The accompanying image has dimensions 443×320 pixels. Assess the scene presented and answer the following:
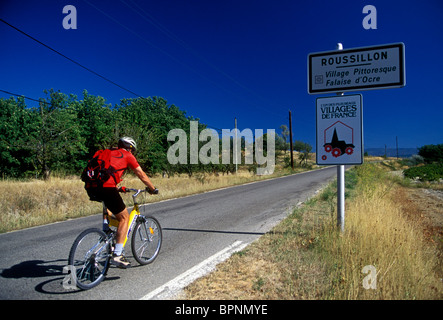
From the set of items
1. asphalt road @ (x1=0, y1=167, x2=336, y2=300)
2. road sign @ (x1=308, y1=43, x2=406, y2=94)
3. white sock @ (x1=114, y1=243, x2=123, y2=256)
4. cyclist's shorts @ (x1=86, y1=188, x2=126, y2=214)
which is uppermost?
road sign @ (x1=308, y1=43, x2=406, y2=94)

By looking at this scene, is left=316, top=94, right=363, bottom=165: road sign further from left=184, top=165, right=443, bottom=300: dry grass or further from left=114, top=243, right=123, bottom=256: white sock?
left=114, top=243, right=123, bottom=256: white sock

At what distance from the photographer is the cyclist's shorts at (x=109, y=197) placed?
11.2ft

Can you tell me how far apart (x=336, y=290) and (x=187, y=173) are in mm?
28113

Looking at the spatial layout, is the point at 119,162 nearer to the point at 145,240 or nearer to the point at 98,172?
the point at 98,172

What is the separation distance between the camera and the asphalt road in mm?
3344

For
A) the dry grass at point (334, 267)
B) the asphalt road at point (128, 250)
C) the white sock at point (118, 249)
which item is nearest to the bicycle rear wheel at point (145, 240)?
the asphalt road at point (128, 250)

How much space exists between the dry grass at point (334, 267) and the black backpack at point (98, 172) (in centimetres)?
179

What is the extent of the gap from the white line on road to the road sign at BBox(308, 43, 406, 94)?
3205mm

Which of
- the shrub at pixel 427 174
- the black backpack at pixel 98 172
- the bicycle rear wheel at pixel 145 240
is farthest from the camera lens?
the shrub at pixel 427 174

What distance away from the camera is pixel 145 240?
438 cm

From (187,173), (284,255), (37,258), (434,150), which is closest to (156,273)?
(284,255)

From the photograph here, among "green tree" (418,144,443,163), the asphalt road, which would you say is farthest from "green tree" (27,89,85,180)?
"green tree" (418,144,443,163)

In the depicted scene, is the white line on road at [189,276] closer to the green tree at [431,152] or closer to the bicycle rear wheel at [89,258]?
the bicycle rear wheel at [89,258]
